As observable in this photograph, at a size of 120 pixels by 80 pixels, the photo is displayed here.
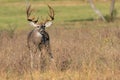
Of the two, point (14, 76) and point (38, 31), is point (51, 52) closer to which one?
point (38, 31)

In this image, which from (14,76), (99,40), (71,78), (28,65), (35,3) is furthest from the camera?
(35,3)

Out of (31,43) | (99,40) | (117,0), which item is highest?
(31,43)

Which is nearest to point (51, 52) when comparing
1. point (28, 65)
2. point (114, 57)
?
point (28, 65)

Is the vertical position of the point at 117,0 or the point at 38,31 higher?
the point at 38,31

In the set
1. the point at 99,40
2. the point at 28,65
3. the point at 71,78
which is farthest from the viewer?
the point at 99,40

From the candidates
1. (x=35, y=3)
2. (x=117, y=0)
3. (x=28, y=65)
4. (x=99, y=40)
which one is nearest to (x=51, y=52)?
(x=28, y=65)

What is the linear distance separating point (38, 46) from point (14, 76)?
2321 mm

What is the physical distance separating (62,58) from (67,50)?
0.87 meters

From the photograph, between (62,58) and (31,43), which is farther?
(31,43)

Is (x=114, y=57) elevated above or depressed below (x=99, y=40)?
above

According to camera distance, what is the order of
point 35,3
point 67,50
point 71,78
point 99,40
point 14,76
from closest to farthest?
point 71,78
point 14,76
point 67,50
point 99,40
point 35,3

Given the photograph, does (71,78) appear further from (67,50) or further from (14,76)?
(67,50)

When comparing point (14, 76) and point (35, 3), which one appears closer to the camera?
point (14, 76)

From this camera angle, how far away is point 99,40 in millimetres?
16344
